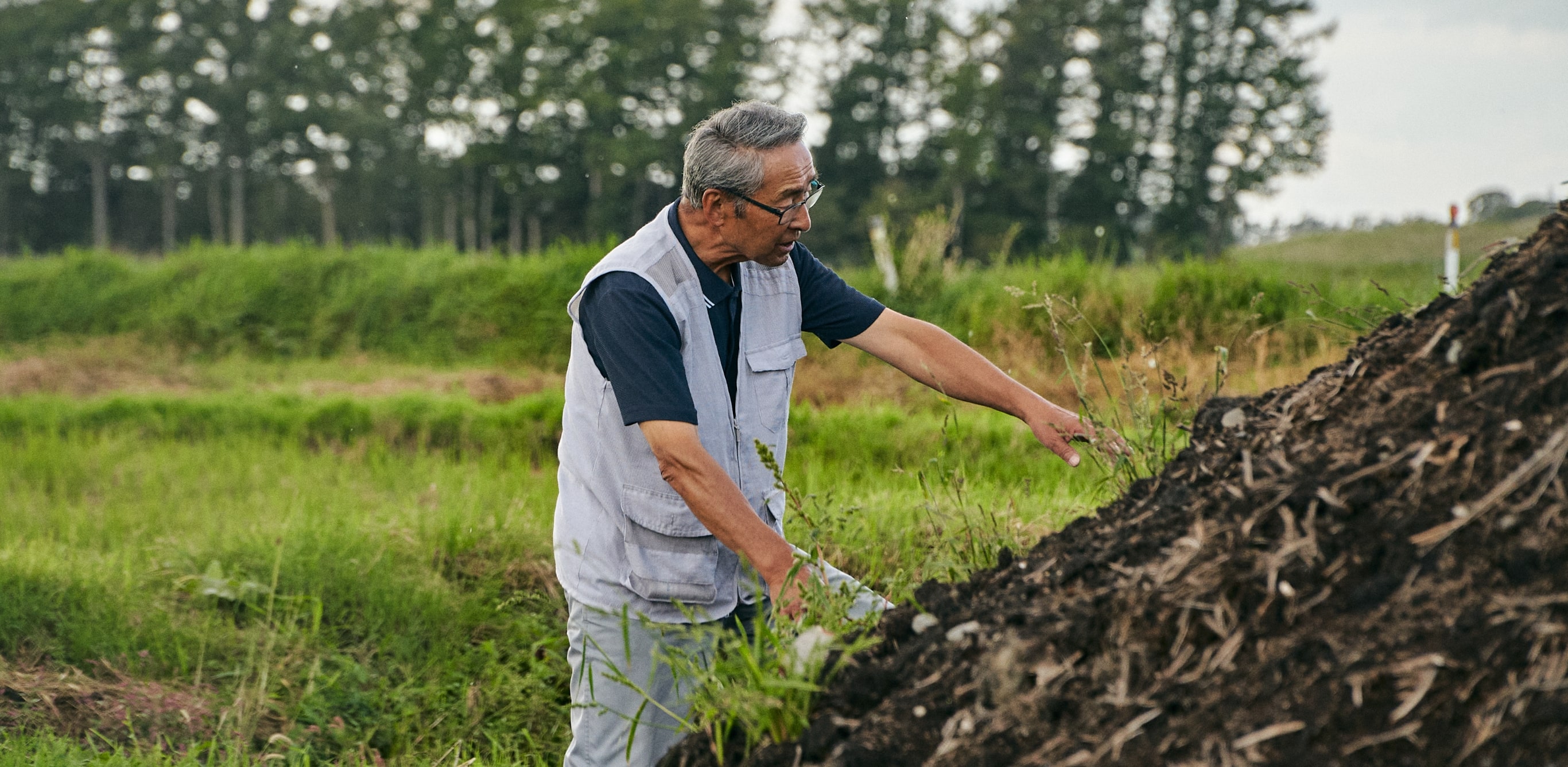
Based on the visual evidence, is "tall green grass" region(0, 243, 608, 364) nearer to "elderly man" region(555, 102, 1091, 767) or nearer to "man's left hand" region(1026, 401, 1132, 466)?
"elderly man" region(555, 102, 1091, 767)

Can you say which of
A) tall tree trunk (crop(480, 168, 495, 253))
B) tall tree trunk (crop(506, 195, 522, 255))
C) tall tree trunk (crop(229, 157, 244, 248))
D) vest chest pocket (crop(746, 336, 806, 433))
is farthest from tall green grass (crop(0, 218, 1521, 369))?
tall tree trunk (crop(229, 157, 244, 248))

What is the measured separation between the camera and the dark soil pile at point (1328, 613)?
53.4 inches

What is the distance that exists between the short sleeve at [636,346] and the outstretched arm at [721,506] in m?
0.07

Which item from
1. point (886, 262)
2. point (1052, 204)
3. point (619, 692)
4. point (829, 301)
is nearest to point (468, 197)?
point (1052, 204)

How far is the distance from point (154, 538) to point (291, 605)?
52.9 inches

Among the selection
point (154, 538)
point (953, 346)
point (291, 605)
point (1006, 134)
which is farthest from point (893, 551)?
point (1006, 134)

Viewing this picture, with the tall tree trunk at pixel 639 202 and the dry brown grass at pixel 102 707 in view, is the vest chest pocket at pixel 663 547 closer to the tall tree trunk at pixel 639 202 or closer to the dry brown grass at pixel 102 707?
the dry brown grass at pixel 102 707

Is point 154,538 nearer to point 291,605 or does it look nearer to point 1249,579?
point 291,605

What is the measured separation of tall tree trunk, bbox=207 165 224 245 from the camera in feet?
154

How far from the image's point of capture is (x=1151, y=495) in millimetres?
2018

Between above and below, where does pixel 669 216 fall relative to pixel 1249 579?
above

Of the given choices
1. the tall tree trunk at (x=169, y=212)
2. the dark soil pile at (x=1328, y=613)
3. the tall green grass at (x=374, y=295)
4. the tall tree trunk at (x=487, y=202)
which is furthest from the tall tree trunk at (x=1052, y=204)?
the tall tree trunk at (x=169, y=212)

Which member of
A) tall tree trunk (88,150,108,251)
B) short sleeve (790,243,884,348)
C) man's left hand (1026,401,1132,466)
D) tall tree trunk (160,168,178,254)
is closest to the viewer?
man's left hand (1026,401,1132,466)

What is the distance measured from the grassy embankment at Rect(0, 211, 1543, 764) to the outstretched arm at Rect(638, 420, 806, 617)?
31cm
